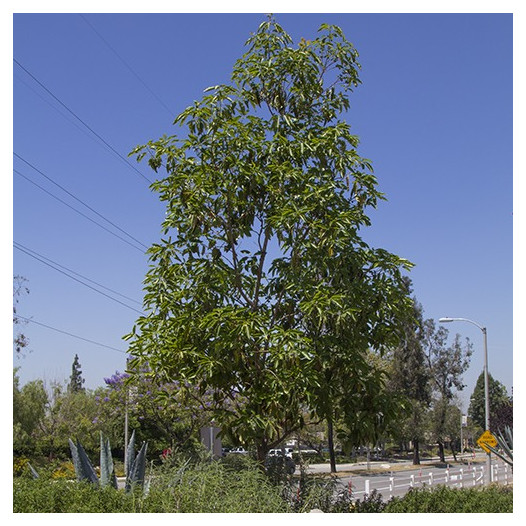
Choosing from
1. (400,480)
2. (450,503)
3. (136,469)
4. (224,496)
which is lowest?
(400,480)

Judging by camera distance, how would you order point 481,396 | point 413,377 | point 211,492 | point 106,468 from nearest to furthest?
1. point 211,492
2. point 106,468
3. point 413,377
4. point 481,396

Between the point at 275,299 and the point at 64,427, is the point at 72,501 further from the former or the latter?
the point at 64,427

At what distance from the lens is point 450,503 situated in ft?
28.4

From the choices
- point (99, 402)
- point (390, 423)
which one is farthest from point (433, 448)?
point (390, 423)

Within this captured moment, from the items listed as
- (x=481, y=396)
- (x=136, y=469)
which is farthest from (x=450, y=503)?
(x=481, y=396)

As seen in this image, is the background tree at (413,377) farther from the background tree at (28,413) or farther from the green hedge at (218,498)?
the green hedge at (218,498)

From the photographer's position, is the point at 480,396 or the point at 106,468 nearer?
the point at 106,468

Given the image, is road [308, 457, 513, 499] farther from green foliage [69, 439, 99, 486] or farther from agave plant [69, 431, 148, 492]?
green foliage [69, 439, 99, 486]

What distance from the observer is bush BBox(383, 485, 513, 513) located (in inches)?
337

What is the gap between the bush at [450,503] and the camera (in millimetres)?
8570

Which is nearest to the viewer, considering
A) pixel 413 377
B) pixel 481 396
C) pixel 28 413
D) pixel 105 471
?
pixel 105 471

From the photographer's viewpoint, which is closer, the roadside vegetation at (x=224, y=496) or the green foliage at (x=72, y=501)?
the green foliage at (x=72, y=501)

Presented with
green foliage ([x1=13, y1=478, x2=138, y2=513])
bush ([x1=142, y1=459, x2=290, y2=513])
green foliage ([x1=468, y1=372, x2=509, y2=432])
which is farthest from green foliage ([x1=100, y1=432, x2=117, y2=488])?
green foliage ([x1=468, y1=372, x2=509, y2=432])

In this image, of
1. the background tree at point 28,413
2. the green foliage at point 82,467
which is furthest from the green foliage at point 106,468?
the background tree at point 28,413
